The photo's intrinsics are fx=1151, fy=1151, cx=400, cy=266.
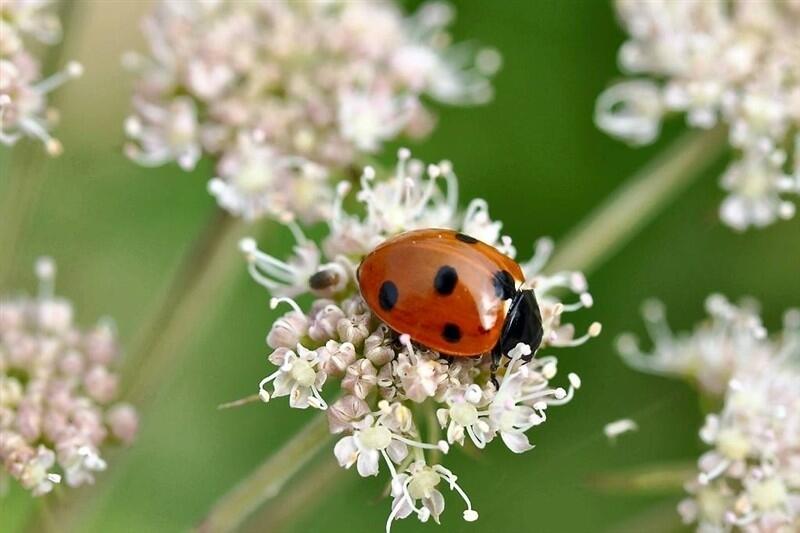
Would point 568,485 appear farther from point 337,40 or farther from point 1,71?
point 1,71

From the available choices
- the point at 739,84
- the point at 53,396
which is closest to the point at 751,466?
the point at 739,84

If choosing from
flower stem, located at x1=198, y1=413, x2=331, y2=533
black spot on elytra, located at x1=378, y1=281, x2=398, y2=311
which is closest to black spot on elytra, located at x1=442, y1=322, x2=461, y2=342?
black spot on elytra, located at x1=378, y1=281, x2=398, y2=311

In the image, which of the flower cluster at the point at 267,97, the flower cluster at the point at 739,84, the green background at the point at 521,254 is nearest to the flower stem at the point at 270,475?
the flower cluster at the point at 267,97

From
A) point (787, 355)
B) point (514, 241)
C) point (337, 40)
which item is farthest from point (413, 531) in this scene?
point (337, 40)

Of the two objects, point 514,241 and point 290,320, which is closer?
point 290,320

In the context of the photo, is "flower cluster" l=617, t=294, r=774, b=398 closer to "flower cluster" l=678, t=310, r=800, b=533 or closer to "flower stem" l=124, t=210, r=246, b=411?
"flower cluster" l=678, t=310, r=800, b=533
